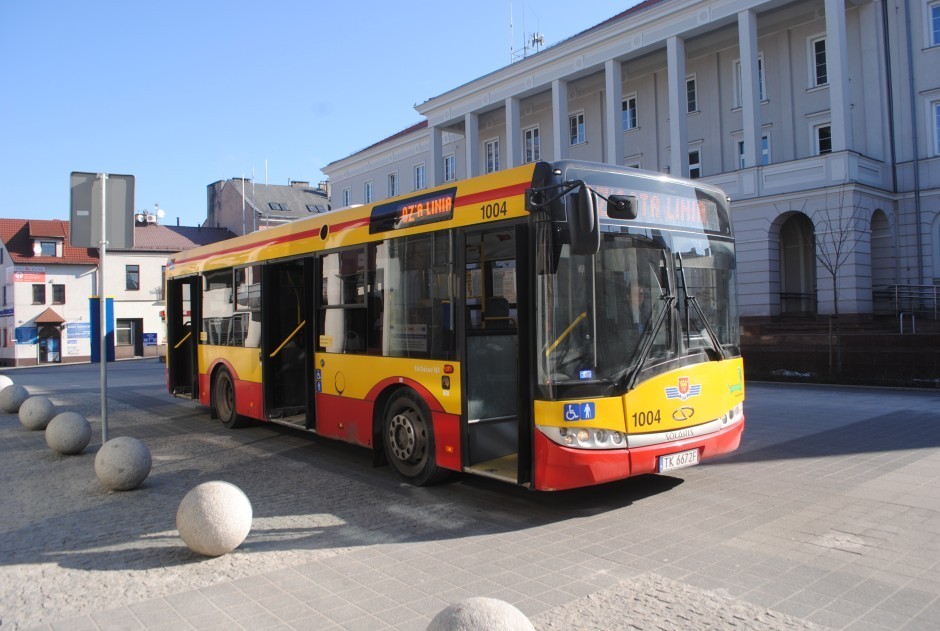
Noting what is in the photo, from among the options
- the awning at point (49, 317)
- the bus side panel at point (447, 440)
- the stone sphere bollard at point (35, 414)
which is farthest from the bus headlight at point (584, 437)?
the awning at point (49, 317)

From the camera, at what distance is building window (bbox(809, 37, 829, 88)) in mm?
28656

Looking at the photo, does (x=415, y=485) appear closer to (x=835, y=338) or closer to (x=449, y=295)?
(x=449, y=295)

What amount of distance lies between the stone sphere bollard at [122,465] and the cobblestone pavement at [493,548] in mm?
153

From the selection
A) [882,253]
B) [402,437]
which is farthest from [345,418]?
[882,253]

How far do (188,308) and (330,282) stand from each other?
6.25 metres

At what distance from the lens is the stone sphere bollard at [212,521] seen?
5.43 m

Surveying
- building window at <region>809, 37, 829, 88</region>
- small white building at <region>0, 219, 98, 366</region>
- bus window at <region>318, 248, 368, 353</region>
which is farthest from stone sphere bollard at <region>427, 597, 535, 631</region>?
small white building at <region>0, 219, 98, 366</region>

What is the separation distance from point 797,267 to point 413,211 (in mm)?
25434

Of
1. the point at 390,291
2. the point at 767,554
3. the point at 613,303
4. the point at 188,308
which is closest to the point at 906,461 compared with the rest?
the point at 767,554

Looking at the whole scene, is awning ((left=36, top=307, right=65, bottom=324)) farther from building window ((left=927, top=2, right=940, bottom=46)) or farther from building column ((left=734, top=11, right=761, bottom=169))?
building window ((left=927, top=2, right=940, bottom=46))

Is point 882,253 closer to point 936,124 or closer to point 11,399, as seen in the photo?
point 936,124

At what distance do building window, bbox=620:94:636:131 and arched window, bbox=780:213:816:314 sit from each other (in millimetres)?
10497

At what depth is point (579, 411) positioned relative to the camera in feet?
20.0

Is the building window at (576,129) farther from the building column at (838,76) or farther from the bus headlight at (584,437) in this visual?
the bus headlight at (584,437)
